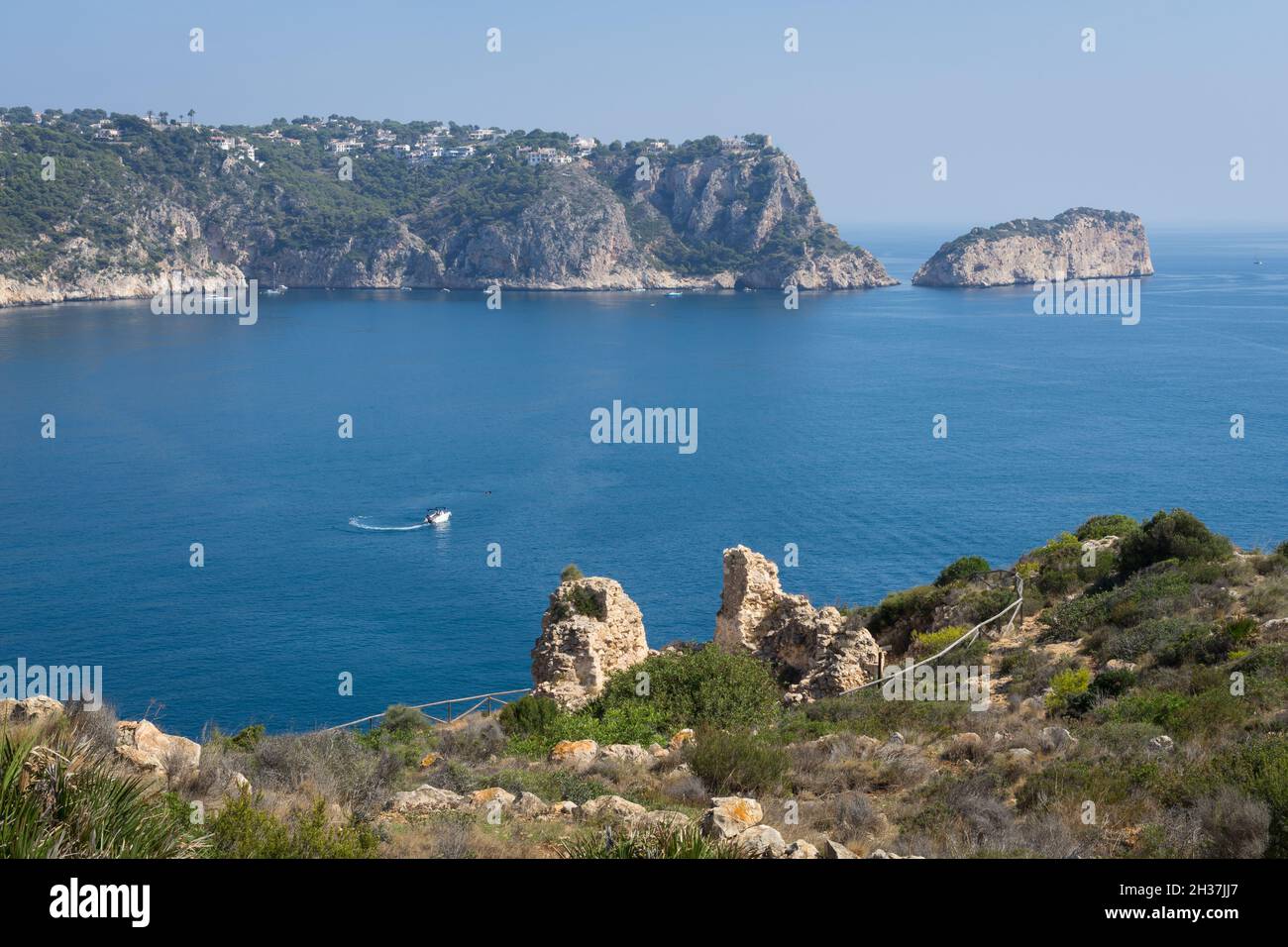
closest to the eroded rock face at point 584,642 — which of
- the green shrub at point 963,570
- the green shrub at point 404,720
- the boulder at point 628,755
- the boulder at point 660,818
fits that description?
the green shrub at point 404,720

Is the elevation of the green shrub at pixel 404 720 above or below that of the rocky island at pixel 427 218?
below

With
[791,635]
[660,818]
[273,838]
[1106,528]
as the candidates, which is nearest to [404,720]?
[791,635]

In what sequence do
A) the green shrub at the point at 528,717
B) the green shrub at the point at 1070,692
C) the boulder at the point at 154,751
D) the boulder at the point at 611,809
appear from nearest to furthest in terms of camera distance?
the boulder at the point at 611,809 → the boulder at the point at 154,751 → the green shrub at the point at 1070,692 → the green shrub at the point at 528,717

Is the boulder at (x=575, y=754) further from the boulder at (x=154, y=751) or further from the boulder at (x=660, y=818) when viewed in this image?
the boulder at (x=154, y=751)

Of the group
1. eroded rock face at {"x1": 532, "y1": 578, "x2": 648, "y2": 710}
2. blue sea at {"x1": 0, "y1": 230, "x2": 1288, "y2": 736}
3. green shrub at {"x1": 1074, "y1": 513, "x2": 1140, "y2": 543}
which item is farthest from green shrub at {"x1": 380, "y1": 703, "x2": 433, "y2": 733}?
green shrub at {"x1": 1074, "y1": 513, "x2": 1140, "y2": 543}

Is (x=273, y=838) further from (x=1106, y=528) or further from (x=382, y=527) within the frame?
(x=382, y=527)

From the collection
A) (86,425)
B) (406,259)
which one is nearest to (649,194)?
(406,259)
